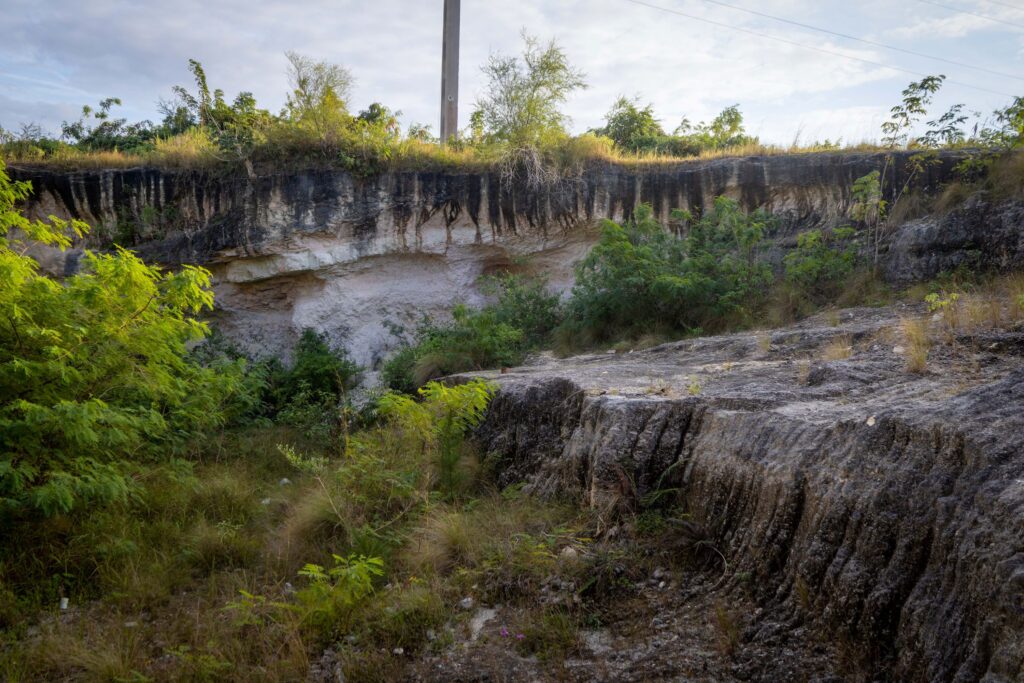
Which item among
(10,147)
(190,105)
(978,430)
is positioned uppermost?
(190,105)

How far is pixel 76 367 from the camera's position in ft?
19.3

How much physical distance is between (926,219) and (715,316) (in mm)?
3387

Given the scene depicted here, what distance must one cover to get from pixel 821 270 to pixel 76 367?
30.8 feet

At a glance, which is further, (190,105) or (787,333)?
(190,105)

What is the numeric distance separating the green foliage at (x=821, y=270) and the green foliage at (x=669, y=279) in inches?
16.1

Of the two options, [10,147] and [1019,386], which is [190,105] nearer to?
[10,147]

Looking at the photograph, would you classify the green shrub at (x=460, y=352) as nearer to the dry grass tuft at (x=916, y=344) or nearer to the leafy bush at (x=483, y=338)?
the leafy bush at (x=483, y=338)

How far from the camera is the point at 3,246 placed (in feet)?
19.7

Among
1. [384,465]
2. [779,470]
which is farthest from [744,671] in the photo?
[384,465]

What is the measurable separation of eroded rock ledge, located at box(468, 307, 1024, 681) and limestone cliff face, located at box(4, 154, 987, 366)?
851 cm

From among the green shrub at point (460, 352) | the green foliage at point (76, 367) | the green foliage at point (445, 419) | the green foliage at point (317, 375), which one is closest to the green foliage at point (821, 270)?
the green shrub at point (460, 352)

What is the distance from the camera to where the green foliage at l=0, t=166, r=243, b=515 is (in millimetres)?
5375

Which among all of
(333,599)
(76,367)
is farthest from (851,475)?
(76,367)

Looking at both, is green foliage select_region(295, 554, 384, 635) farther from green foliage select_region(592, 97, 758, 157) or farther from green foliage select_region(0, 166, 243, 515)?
green foliage select_region(592, 97, 758, 157)
